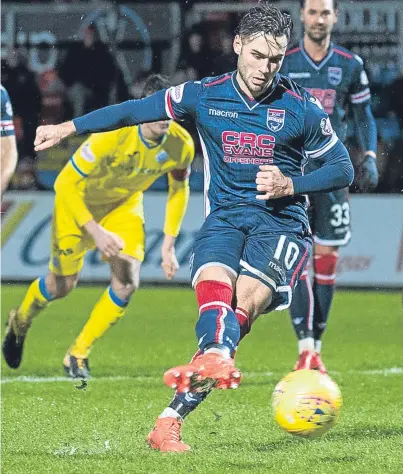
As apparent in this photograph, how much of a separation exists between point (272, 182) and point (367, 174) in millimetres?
2621

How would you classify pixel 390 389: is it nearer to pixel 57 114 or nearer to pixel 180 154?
pixel 180 154

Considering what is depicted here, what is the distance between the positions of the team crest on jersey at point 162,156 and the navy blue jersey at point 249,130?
213 centimetres

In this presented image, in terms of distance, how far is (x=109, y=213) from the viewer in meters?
8.23

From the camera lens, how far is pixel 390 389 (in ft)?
23.6

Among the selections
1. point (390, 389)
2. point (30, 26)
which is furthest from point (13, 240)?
point (390, 389)

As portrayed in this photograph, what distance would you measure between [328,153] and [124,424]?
5.75 feet

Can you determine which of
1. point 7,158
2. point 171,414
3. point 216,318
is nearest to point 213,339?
point 216,318

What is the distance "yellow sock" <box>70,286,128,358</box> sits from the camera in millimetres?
7887

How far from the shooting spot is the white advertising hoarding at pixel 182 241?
13.3 meters

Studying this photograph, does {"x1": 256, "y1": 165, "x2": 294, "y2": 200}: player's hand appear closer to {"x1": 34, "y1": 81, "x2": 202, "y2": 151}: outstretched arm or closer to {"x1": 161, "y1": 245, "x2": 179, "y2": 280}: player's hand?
{"x1": 34, "y1": 81, "x2": 202, "y2": 151}: outstretched arm

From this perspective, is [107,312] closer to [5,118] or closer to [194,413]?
[5,118]

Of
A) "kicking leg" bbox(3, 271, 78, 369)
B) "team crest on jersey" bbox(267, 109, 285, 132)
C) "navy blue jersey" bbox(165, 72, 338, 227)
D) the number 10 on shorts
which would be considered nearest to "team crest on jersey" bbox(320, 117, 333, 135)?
"navy blue jersey" bbox(165, 72, 338, 227)

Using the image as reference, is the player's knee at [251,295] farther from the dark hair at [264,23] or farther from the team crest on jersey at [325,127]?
the dark hair at [264,23]

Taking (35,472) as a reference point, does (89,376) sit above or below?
below
